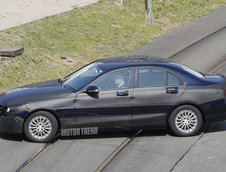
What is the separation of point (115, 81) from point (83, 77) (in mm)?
846

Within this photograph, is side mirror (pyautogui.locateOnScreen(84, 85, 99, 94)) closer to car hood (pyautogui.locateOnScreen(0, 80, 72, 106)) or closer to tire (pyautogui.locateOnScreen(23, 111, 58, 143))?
car hood (pyautogui.locateOnScreen(0, 80, 72, 106))

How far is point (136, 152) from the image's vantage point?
1059 centimetres

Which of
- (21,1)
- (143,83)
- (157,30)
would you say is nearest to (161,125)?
(143,83)

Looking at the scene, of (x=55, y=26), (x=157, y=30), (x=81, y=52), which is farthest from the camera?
(x=157, y=30)

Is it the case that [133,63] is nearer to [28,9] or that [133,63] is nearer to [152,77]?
[152,77]

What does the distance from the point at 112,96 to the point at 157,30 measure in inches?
598

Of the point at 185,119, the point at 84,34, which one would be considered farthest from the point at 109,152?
the point at 84,34

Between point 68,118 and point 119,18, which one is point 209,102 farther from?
point 119,18

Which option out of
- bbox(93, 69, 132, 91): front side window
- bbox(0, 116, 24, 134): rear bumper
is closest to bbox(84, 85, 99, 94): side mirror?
bbox(93, 69, 132, 91): front side window

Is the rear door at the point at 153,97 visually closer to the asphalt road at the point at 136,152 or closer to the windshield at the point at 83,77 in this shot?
the asphalt road at the point at 136,152

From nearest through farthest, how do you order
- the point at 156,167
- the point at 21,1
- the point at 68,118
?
the point at 156,167 < the point at 68,118 < the point at 21,1

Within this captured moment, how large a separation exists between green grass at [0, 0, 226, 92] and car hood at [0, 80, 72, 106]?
16.1 ft

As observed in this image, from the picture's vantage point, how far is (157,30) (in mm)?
25969

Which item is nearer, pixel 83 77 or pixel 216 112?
pixel 216 112
